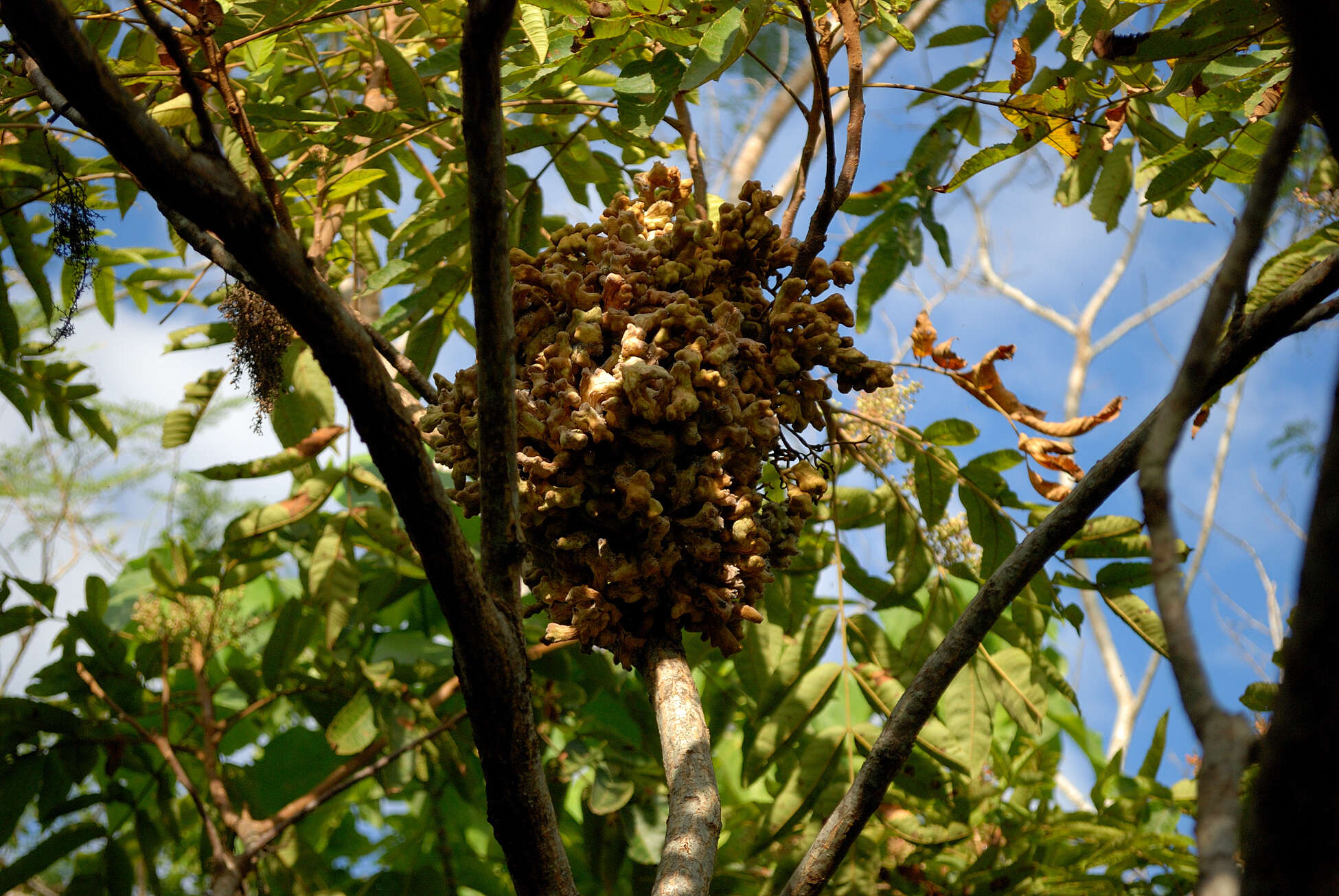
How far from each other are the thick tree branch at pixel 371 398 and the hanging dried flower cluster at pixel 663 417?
35 centimetres

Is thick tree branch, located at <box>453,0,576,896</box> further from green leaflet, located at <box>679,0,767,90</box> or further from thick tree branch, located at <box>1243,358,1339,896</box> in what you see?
thick tree branch, located at <box>1243,358,1339,896</box>

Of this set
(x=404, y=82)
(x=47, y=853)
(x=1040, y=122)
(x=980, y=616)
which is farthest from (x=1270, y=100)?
(x=47, y=853)

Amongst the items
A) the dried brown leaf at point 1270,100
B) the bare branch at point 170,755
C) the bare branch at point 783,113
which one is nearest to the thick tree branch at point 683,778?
the dried brown leaf at point 1270,100

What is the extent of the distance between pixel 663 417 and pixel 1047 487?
3.72 ft

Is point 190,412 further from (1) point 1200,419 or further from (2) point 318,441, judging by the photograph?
(1) point 1200,419

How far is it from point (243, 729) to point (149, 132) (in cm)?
352

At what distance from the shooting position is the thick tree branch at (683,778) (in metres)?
1.29

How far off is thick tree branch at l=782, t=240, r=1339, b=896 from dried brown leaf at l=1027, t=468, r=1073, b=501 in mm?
878

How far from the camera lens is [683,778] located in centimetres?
142

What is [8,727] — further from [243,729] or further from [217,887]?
[243,729]

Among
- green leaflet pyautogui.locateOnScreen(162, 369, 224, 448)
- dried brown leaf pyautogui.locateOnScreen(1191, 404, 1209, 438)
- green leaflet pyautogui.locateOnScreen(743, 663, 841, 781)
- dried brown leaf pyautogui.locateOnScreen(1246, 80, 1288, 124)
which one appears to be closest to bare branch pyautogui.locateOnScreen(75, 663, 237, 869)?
green leaflet pyautogui.locateOnScreen(162, 369, 224, 448)

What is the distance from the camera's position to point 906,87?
2195 millimetres

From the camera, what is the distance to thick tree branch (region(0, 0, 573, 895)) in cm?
105

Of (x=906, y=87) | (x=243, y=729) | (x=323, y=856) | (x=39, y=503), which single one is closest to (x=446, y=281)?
(x=906, y=87)
